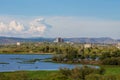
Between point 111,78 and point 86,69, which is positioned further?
point 86,69

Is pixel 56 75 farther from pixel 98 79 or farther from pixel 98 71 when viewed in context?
pixel 98 79

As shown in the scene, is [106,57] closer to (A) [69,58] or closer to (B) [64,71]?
(A) [69,58]

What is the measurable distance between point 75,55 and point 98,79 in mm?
116169

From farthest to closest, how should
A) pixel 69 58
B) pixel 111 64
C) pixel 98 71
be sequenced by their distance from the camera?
pixel 69 58 < pixel 111 64 < pixel 98 71

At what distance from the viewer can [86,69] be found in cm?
7188

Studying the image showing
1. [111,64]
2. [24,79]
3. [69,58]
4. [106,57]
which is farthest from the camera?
[69,58]

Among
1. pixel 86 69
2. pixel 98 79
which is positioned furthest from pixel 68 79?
pixel 98 79

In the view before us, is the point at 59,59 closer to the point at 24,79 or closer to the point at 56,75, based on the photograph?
the point at 56,75

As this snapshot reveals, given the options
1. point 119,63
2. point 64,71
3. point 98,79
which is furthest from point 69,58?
point 98,79

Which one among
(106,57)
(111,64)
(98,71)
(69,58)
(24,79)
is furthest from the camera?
(69,58)

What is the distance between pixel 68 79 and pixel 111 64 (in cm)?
7884

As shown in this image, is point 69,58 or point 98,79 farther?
point 69,58

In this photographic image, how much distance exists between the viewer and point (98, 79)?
58.3 meters

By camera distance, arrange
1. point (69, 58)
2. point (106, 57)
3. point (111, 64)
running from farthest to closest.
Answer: point (69, 58), point (106, 57), point (111, 64)
